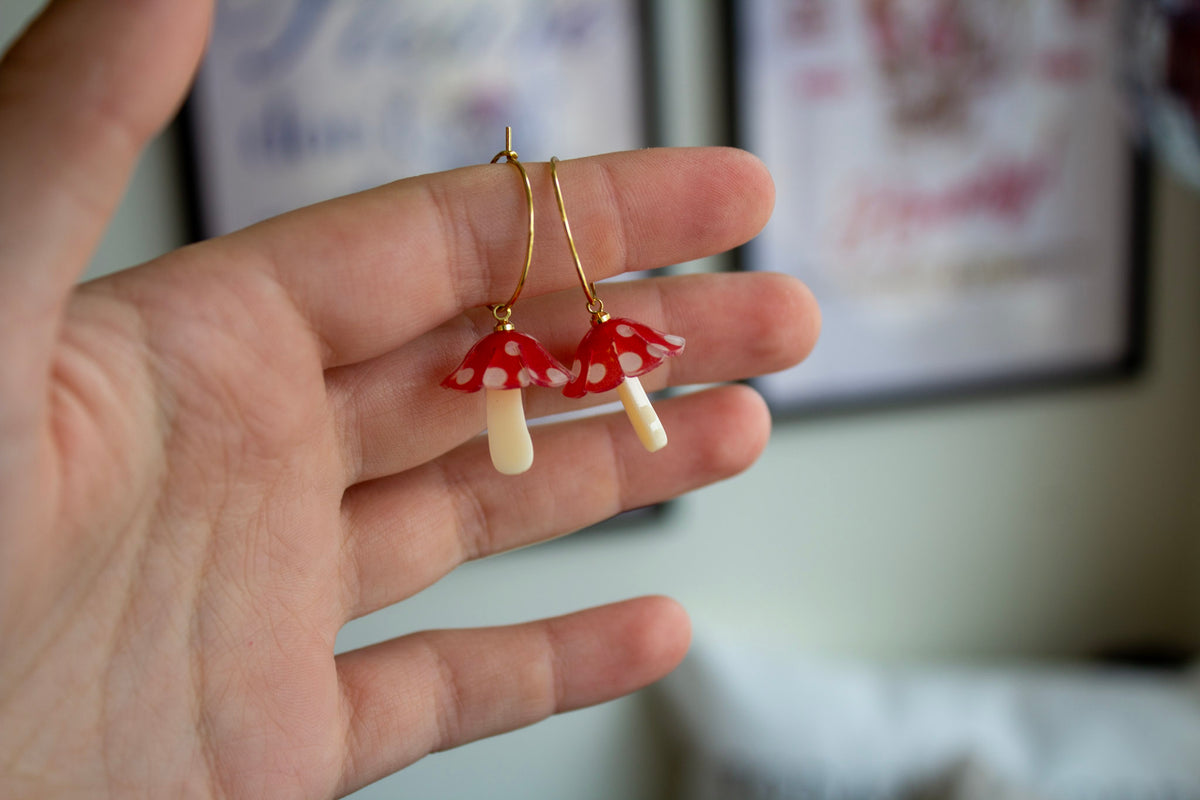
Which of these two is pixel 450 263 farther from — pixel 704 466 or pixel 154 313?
pixel 704 466

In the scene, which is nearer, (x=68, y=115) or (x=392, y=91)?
(x=68, y=115)

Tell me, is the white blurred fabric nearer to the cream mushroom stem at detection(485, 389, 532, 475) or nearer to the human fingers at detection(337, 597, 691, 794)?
the human fingers at detection(337, 597, 691, 794)

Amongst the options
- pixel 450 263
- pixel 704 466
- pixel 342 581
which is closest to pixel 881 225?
pixel 704 466

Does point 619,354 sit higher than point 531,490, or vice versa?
point 619,354

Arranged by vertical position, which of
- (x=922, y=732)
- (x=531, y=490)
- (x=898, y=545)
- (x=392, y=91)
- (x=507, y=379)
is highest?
(x=392, y=91)

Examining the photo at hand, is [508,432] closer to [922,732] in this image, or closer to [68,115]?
[68,115]

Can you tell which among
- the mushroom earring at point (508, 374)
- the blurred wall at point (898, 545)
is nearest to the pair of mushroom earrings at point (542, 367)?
the mushroom earring at point (508, 374)

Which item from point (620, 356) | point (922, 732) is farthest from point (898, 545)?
point (620, 356)
